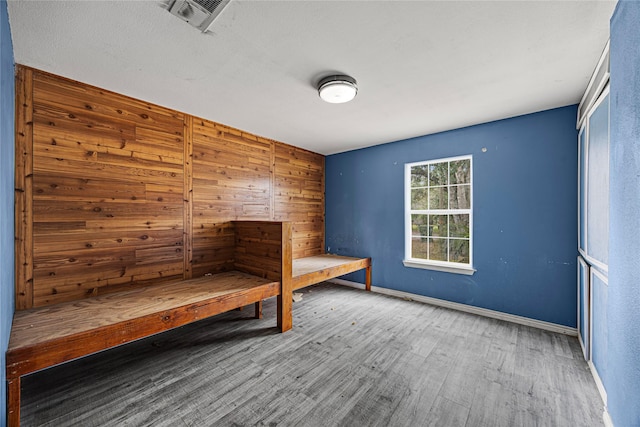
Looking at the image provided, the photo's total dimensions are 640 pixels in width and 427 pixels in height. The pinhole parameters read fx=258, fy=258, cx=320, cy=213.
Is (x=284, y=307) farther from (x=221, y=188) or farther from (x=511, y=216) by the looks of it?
(x=511, y=216)

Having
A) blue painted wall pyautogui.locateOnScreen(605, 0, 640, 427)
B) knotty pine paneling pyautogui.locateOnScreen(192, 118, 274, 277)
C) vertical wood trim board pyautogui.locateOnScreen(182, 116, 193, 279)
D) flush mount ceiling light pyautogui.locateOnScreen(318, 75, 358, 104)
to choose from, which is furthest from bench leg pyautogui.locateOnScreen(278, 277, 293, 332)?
blue painted wall pyautogui.locateOnScreen(605, 0, 640, 427)

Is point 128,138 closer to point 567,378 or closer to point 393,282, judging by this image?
point 393,282

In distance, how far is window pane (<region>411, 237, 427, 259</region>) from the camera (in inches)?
154

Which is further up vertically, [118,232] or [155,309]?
[118,232]

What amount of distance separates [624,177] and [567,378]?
1725mm

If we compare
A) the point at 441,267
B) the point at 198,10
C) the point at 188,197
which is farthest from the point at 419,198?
the point at 198,10

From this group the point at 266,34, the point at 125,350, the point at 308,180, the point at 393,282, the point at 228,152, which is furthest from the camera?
the point at 308,180

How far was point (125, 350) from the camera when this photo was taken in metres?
2.43

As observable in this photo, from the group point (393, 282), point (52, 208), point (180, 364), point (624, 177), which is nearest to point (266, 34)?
point (624, 177)

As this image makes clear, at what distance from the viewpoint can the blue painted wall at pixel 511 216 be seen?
9.11 feet

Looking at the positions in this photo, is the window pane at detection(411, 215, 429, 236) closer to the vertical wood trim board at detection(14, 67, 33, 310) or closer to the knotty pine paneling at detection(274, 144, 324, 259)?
the knotty pine paneling at detection(274, 144, 324, 259)

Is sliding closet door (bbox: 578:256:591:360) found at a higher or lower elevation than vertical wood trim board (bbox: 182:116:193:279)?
lower

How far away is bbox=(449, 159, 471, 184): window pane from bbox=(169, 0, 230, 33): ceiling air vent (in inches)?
130

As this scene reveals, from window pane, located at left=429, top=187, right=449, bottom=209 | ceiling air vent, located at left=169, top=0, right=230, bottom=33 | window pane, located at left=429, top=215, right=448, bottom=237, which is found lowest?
window pane, located at left=429, top=215, right=448, bottom=237
